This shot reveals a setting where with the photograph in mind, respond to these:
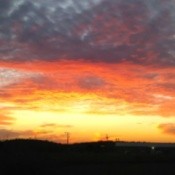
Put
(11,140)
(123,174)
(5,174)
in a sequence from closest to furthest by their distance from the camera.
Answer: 1. (5,174)
2. (123,174)
3. (11,140)

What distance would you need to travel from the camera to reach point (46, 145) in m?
126

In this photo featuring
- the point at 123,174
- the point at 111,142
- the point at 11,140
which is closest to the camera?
the point at 123,174

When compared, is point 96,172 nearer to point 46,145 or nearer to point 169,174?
point 169,174

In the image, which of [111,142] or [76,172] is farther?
[111,142]

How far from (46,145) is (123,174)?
233 feet

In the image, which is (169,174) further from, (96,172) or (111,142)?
(111,142)

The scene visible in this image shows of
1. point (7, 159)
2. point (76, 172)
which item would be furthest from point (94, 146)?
point (7, 159)

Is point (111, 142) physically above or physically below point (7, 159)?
above

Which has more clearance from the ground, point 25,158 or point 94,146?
point 94,146

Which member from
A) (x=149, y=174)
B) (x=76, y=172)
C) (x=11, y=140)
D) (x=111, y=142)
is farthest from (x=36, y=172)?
(x=111, y=142)

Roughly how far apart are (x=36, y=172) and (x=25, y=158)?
4.45m

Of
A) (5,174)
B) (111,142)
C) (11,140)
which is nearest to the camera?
(5,174)

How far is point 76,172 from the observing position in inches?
2365

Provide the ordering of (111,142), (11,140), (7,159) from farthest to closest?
(111,142) → (11,140) → (7,159)
